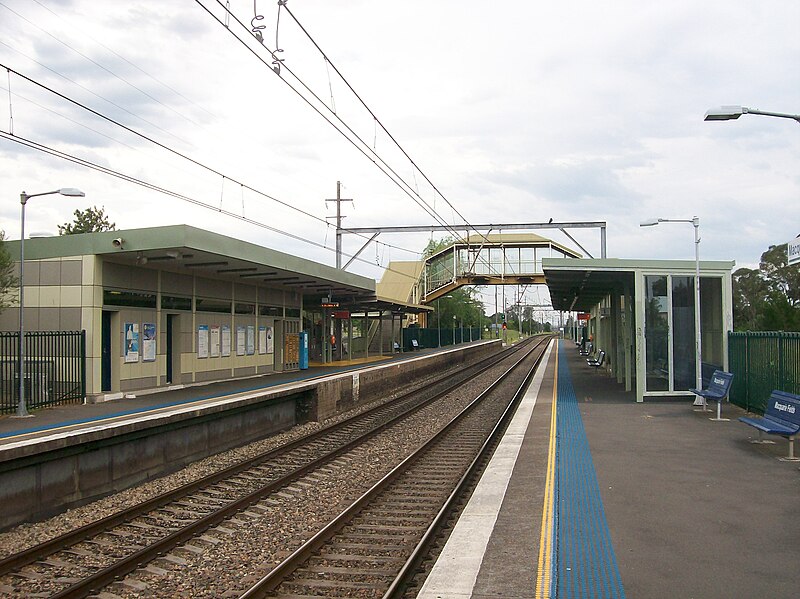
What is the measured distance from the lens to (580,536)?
260 inches

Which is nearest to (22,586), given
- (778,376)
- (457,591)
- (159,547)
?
(159,547)

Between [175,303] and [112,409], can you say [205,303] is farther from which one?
[112,409]

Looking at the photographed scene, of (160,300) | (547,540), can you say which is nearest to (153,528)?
(547,540)

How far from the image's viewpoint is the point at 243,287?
871 inches

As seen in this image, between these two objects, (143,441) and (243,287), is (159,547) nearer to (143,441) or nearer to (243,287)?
(143,441)

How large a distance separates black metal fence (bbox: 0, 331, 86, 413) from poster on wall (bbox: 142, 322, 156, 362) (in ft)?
6.28

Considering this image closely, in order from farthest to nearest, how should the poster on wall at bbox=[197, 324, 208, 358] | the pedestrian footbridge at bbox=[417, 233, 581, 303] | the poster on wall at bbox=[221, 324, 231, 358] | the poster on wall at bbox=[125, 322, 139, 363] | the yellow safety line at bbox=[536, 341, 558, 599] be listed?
the pedestrian footbridge at bbox=[417, 233, 581, 303] → the poster on wall at bbox=[221, 324, 231, 358] → the poster on wall at bbox=[197, 324, 208, 358] → the poster on wall at bbox=[125, 322, 139, 363] → the yellow safety line at bbox=[536, 341, 558, 599]

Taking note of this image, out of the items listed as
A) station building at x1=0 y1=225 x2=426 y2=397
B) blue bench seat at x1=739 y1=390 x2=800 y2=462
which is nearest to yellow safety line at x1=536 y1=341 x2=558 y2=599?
Answer: blue bench seat at x1=739 y1=390 x2=800 y2=462

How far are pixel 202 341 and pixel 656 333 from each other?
37.4ft

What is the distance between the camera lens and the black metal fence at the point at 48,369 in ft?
47.6

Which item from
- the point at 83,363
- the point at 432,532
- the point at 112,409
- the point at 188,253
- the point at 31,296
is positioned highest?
the point at 188,253

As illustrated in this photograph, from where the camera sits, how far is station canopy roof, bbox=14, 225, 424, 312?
14859 mm

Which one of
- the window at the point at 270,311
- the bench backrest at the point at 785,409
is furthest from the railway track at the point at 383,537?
the window at the point at 270,311

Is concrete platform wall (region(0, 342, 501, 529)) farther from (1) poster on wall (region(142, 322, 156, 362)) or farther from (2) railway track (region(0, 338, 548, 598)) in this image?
(1) poster on wall (region(142, 322, 156, 362))
